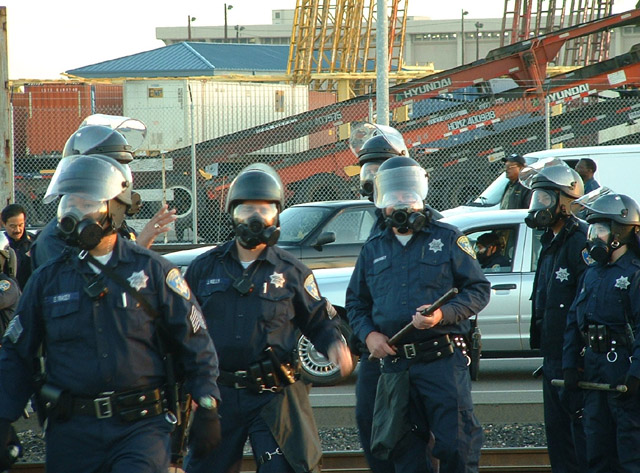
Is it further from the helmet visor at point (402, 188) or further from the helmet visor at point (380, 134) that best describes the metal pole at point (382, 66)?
the helmet visor at point (402, 188)

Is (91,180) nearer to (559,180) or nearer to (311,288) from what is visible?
(311,288)

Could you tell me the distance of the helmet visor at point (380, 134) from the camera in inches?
249

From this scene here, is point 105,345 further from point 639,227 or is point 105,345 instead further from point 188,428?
point 639,227

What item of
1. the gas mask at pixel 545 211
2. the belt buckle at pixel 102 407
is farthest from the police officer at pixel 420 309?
the belt buckle at pixel 102 407

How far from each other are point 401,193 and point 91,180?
1.91 meters

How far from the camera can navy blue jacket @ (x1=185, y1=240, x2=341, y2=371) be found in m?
4.70

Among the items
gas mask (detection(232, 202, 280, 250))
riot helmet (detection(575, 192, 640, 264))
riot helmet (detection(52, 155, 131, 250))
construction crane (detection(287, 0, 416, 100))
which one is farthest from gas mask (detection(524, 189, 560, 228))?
construction crane (detection(287, 0, 416, 100))

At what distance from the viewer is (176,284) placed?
4129 millimetres

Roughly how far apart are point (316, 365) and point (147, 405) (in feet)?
17.3

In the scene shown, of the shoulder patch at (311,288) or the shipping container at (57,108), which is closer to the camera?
the shoulder patch at (311,288)

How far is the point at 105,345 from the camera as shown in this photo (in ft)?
12.9

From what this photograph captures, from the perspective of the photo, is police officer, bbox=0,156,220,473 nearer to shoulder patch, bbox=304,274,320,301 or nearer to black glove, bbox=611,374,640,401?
shoulder patch, bbox=304,274,320,301

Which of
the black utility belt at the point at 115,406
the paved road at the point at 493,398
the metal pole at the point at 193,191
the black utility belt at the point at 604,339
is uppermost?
the black utility belt at the point at 115,406

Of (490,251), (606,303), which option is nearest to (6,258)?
(606,303)
